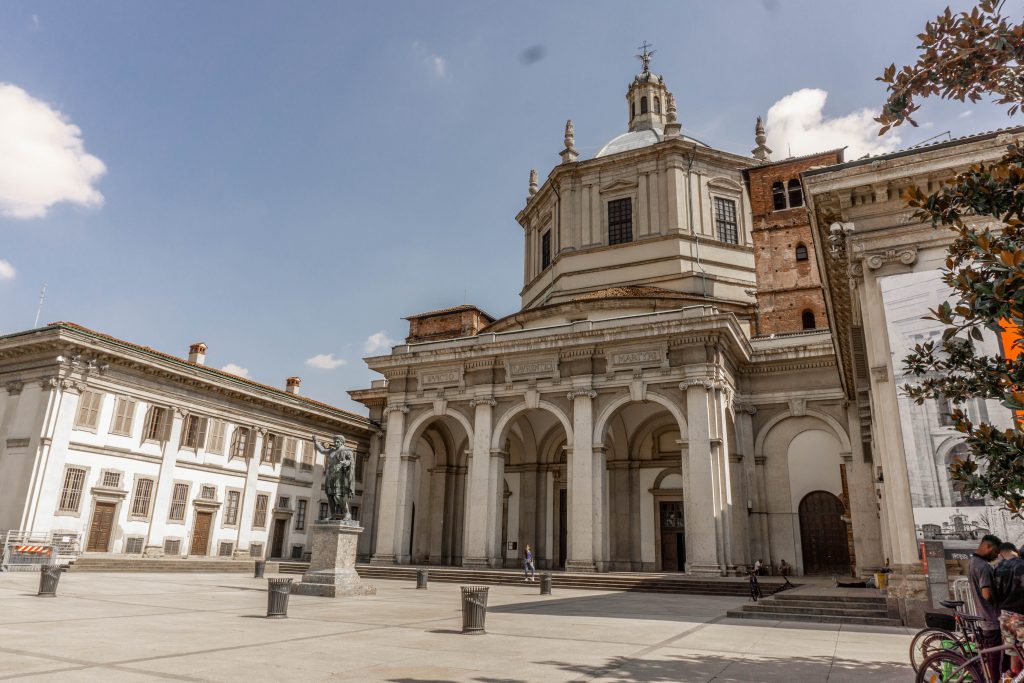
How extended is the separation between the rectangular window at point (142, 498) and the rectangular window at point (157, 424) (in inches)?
72.6

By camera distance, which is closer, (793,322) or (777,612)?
(777,612)

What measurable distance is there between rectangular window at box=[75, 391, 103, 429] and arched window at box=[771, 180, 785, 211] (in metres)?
30.9

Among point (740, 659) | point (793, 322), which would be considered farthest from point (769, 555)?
point (740, 659)

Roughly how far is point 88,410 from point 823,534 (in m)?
29.9

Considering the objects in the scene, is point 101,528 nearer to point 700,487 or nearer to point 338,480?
point 338,480

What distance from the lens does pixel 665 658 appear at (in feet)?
26.6

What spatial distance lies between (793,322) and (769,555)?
10.4 metres

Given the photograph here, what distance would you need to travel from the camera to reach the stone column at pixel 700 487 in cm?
2312

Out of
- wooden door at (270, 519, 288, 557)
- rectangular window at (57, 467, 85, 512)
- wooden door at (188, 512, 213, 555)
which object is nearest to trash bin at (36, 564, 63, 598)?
rectangular window at (57, 467, 85, 512)

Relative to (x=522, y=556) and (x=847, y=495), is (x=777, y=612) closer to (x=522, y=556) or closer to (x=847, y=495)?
(x=847, y=495)

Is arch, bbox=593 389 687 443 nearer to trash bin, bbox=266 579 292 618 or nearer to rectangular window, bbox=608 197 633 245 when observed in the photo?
rectangular window, bbox=608 197 633 245

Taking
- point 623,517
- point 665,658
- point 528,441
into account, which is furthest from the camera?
point 528,441

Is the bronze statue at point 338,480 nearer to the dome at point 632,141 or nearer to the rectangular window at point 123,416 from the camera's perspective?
the rectangular window at point 123,416

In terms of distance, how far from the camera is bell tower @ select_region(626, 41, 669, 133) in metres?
41.7
